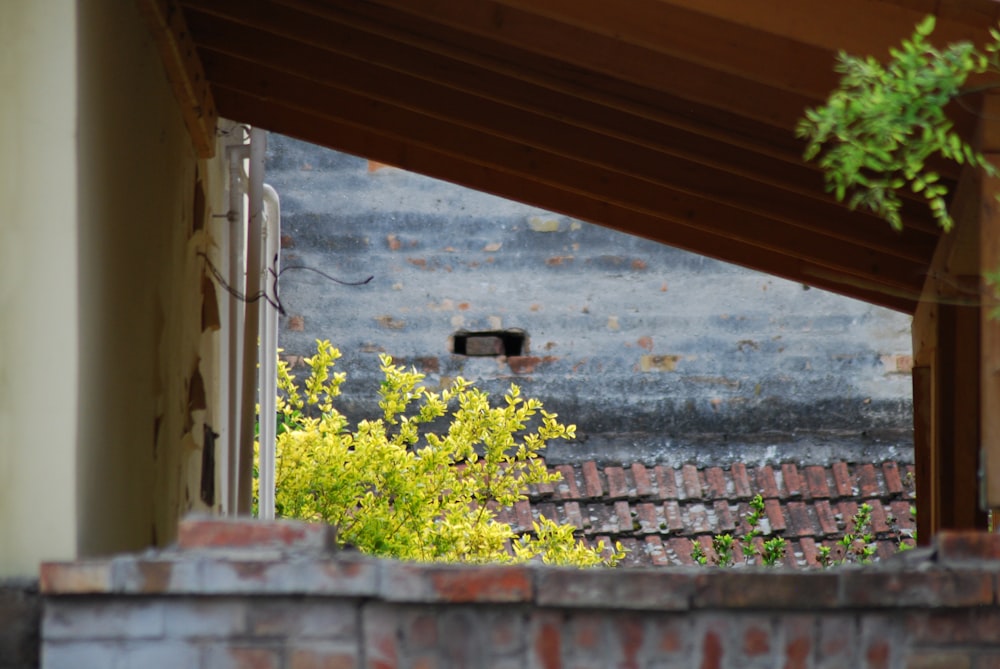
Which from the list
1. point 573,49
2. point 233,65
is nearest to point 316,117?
point 233,65

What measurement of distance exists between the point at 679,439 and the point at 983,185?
23.1ft

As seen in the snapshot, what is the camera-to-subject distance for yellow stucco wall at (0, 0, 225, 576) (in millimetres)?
3002

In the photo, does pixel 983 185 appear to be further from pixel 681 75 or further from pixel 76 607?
pixel 76 607

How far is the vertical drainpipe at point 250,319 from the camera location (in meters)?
6.55

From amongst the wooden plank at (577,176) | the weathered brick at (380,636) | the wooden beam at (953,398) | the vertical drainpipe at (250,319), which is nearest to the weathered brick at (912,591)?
the weathered brick at (380,636)

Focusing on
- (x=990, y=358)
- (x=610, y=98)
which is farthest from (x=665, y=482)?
(x=990, y=358)

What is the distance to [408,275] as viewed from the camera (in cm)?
1031

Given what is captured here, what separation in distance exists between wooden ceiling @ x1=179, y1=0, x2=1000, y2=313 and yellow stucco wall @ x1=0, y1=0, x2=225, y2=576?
2.84 ft

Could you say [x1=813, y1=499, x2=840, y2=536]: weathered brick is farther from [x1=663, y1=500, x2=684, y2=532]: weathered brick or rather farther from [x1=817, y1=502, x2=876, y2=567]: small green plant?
[x1=663, y1=500, x2=684, y2=532]: weathered brick

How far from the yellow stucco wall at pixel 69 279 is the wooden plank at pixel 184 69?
0.07 m

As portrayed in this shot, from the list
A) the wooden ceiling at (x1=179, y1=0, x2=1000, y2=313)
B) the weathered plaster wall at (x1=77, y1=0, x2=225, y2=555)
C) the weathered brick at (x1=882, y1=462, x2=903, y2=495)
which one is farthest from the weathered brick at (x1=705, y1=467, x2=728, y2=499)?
the weathered plaster wall at (x1=77, y1=0, x2=225, y2=555)

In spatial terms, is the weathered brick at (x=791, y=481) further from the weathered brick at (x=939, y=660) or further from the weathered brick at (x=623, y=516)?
the weathered brick at (x=939, y=660)

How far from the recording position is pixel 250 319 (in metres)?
6.82

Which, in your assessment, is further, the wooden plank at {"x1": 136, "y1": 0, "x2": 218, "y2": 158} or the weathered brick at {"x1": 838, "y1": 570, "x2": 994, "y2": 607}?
the wooden plank at {"x1": 136, "y1": 0, "x2": 218, "y2": 158}
